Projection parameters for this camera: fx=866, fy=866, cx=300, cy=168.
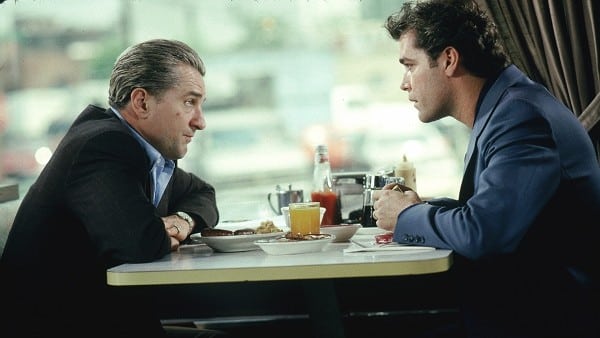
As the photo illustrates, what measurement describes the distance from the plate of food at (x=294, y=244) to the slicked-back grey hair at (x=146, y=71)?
2.07ft

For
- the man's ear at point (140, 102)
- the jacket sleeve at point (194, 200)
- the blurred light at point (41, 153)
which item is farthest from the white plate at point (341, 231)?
the blurred light at point (41, 153)

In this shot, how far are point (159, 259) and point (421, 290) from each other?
1.77 metres

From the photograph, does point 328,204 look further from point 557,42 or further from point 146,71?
point 557,42

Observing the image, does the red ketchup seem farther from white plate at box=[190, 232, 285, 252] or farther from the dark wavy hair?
the dark wavy hair

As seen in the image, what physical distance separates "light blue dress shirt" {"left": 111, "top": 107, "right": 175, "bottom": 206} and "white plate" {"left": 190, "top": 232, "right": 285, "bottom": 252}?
40 cm

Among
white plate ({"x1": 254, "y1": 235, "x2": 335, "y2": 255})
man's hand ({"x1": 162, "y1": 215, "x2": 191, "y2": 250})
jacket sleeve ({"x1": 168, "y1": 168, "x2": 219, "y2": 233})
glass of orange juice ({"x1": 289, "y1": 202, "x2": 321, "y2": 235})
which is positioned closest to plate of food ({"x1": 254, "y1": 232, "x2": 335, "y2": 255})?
white plate ({"x1": 254, "y1": 235, "x2": 335, "y2": 255})

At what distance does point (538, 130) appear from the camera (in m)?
2.06

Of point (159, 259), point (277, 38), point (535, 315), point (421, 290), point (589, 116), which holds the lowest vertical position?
point (421, 290)

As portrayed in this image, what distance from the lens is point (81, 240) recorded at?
7.59ft

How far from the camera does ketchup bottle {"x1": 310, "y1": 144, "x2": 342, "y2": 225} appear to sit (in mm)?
2838

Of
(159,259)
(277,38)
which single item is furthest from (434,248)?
(277,38)

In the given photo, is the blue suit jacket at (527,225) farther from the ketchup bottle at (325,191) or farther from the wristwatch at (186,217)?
the wristwatch at (186,217)

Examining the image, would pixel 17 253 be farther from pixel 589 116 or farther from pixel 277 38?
pixel 589 116

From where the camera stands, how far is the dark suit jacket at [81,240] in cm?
219
